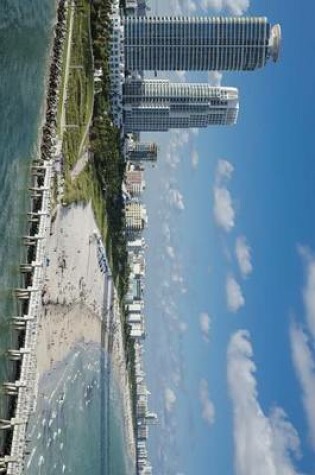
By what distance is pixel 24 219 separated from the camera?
192 feet

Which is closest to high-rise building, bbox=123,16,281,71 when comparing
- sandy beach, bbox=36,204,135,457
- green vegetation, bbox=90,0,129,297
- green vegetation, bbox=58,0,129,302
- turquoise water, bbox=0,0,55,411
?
green vegetation, bbox=58,0,129,302

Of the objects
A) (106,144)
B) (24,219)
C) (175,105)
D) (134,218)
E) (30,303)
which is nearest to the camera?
(30,303)

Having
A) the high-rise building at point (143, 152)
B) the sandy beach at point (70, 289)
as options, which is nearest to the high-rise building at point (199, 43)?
the high-rise building at point (143, 152)

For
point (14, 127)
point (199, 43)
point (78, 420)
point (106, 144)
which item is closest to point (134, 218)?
point (199, 43)

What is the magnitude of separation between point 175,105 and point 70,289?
2426 inches

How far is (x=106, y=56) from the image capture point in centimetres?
9775

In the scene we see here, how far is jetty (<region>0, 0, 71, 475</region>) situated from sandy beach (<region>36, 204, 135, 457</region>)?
3757 millimetres

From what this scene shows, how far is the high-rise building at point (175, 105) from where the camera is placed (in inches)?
4688

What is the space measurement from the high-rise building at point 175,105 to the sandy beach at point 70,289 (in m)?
32.6

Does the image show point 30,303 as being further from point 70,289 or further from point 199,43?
point 199,43

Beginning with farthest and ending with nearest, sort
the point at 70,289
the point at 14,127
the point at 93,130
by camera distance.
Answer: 1. the point at 93,130
2. the point at 70,289
3. the point at 14,127

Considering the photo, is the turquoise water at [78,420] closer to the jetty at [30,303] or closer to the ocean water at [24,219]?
the ocean water at [24,219]

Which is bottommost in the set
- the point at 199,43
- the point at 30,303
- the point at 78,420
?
the point at 78,420

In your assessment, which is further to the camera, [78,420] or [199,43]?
[199,43]
